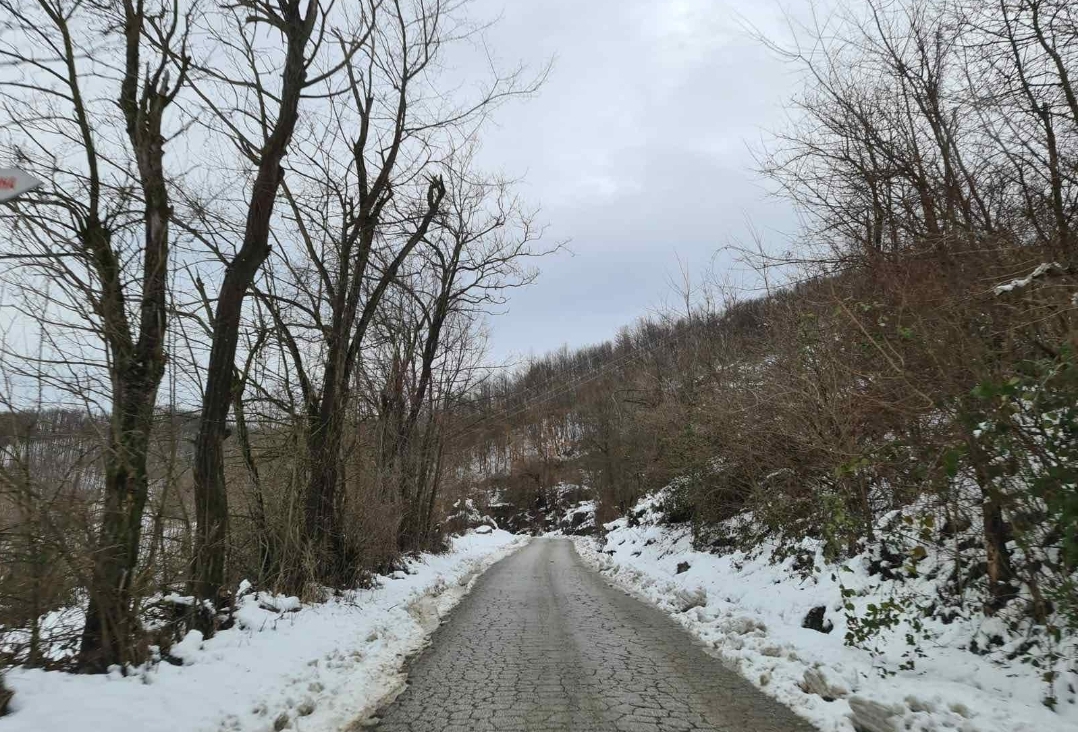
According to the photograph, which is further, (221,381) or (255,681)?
(221,381)

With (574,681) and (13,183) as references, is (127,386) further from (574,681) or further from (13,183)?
(574,681)

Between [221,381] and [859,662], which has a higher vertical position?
[221,381]

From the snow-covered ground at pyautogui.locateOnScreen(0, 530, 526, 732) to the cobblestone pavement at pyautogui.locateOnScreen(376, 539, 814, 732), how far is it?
0.48m

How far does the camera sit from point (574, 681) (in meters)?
5.93

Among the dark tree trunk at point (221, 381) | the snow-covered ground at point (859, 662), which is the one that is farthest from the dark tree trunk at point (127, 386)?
the snow-covered ground at point (859, 662)

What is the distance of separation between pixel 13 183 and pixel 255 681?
427 centimetres

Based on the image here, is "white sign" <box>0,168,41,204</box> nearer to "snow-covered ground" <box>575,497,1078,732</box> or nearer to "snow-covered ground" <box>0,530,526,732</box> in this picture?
"snow-covered ground" <box>0,530,526,732</box>

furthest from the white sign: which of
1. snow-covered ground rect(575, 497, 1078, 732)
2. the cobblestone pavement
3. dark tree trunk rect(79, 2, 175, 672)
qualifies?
snow-covered ground rect(575, 497, 1078, 732)

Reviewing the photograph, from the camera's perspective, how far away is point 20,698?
4.11m

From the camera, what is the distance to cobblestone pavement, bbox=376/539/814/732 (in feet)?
15.6

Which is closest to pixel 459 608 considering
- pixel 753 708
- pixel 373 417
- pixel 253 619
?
pixel 253 619

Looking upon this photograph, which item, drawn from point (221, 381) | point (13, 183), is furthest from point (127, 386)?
point (13, 183)

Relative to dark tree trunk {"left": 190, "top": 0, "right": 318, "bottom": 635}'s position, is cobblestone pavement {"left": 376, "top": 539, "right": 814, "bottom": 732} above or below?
below

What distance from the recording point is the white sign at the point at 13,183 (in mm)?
3309
